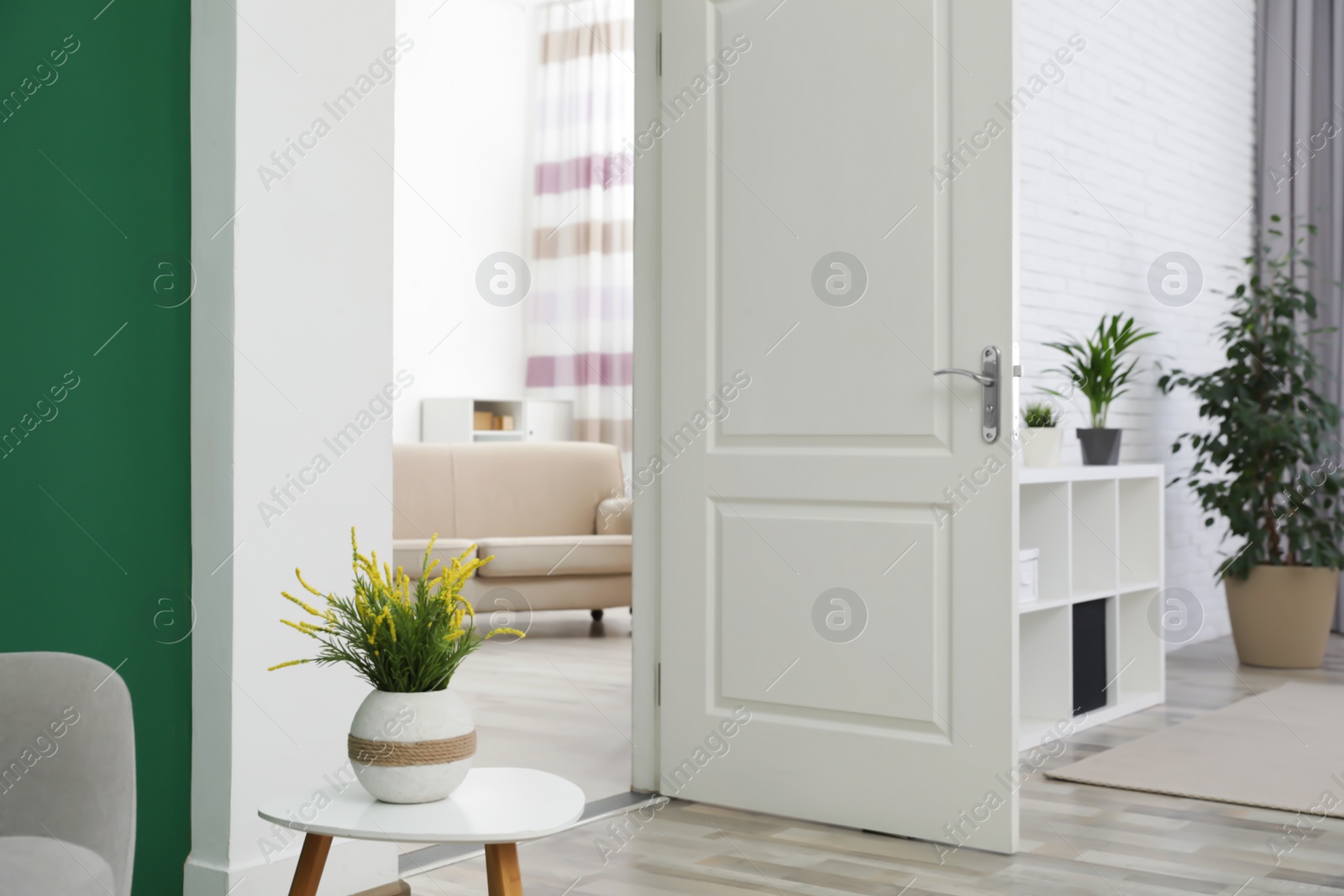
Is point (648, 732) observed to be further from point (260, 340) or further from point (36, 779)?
point (36, 779)

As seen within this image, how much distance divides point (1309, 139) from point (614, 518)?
12.2 ft

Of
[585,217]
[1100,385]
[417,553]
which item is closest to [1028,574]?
[1100,385]

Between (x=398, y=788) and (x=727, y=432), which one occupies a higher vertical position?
(x=727, y=432)

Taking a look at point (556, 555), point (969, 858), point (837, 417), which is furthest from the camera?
point (556, 555)

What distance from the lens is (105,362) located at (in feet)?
6.97

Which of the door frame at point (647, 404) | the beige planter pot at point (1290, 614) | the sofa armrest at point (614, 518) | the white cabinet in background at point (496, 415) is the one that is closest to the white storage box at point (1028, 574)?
the door frame at point (647, 404)

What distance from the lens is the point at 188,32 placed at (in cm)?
219

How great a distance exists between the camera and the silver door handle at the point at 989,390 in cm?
253

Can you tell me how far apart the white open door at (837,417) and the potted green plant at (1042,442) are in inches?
50.1

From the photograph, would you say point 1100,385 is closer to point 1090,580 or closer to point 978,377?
point 1090,580

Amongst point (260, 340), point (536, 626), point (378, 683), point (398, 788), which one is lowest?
point (536, 626)

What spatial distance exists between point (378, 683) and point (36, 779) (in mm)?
408

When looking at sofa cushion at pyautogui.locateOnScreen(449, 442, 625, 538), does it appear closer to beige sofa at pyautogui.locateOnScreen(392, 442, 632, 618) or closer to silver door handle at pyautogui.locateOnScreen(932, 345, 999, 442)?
beige sofa at pyautogui.locateOnScreen(392, 442, 632, 618)

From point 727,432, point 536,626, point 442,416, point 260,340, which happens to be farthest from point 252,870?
point 442,416
